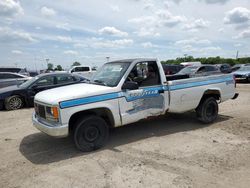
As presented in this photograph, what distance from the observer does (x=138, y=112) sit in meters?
5.35

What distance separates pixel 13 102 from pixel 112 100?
6.44 metres

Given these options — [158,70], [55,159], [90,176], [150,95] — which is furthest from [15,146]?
[158,70]

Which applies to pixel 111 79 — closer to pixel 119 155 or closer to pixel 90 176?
pixel 119 155

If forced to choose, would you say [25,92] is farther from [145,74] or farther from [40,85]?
[145,74]

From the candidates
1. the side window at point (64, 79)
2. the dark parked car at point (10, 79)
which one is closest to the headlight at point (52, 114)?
the side window at point (64, 79)

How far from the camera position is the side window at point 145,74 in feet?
18.2

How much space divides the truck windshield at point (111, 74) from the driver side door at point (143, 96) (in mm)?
232

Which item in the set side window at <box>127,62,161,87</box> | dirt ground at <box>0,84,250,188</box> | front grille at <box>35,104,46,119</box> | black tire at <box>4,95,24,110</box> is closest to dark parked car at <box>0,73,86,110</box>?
black tire at <box>4,95,24,110</box>

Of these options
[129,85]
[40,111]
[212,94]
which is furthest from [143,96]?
[212,94]

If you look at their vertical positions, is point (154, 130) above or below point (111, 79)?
below

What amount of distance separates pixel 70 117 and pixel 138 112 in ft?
5.24

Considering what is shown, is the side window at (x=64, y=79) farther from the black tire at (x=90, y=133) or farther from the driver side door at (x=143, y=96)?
the black tire at (x=90, y=133)

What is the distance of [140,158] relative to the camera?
4.46 metres

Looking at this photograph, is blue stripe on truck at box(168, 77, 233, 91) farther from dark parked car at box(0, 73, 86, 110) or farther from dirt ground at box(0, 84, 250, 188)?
dark parked car at box(0, 73, 86, 110)
